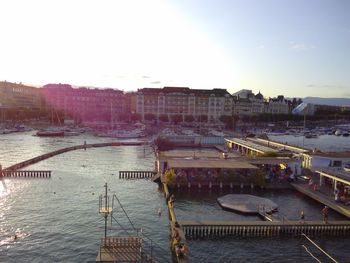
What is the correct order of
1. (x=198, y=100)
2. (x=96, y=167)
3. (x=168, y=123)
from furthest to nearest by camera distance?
(x=198, y=100)
(x=168, y=123)
(x=96, y=167)

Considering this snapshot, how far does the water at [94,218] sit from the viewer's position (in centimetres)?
2558

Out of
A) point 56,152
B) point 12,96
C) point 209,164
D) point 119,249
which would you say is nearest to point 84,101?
point 12,96

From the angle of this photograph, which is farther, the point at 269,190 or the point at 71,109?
the point at 71,109

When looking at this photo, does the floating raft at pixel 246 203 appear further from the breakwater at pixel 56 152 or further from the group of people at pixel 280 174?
the breakwater at pixel 56 152

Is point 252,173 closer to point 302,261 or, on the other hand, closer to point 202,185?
point 202,185

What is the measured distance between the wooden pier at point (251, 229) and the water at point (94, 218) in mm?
652

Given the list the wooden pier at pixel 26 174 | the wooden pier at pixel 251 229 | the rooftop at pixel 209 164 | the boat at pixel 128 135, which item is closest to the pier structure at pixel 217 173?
the rooftop at pixel 209 164

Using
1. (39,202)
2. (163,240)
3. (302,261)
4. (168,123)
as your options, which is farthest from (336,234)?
(168,123)

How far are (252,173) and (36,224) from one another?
77.8 ft

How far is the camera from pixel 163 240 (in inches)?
1100

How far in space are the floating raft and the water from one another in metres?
0.83

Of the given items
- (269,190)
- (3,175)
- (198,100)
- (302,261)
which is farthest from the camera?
(198,100)

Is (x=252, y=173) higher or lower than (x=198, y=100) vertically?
lower

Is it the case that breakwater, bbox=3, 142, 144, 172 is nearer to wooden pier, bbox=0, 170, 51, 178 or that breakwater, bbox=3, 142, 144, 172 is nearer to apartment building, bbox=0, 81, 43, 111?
wooden pier, bbox=0, 170, 51, 178
